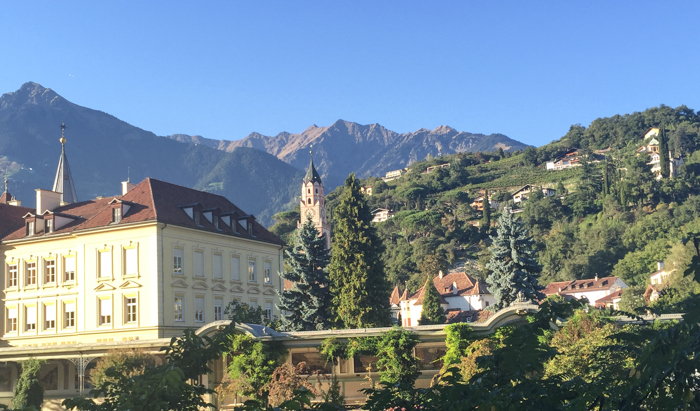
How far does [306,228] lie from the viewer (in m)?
51.6

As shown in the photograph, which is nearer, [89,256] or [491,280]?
[89,256]

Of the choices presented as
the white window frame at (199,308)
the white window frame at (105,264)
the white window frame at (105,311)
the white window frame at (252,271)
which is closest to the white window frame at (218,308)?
the white window frame at (199,308)

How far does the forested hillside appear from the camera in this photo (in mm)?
117938

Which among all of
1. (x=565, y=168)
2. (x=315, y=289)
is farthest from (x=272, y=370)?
(x=565, y=168)

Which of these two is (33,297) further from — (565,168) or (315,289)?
(565,168)

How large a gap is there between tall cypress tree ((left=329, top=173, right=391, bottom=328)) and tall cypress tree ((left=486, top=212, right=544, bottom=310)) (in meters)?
8.76

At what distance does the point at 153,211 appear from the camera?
46.5 m

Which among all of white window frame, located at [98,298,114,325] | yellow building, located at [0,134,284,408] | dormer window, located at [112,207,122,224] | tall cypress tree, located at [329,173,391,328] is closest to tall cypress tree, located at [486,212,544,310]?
tall cypress tree, located at [329,173,391,328]

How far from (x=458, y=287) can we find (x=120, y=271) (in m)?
68.7

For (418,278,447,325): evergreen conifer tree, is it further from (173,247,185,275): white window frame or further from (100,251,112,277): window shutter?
(100,251,112,277): window shutter

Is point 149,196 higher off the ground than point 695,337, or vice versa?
point 149,196

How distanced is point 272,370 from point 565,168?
15934cm

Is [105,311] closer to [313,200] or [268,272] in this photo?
[268,272]

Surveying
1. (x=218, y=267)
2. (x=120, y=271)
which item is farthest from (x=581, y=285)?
(x=120, y=271)
